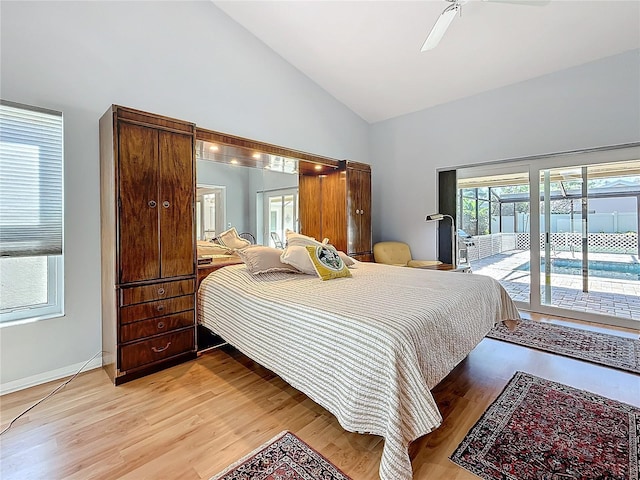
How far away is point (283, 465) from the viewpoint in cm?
150

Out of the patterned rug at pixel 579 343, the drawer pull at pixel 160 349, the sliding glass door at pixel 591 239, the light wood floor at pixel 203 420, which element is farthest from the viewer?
the sliding glass door at pixel 591 239

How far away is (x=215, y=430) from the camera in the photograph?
177 cm

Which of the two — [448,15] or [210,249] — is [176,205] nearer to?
[210,249]

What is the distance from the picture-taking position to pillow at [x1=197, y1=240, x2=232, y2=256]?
10.1 feet

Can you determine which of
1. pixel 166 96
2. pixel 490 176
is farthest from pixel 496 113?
pixel 166 96

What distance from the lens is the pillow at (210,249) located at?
3073 mm

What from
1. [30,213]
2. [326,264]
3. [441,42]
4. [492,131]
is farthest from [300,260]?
[492,131]

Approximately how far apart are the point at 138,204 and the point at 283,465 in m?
2.01

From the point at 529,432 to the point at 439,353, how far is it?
69cm

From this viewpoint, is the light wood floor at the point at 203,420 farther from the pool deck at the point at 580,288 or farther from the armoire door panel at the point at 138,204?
the pool deck at the point at 580,288

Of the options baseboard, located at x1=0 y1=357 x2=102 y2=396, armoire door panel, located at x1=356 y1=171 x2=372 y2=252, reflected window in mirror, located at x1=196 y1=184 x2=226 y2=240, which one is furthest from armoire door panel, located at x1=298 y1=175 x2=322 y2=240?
baseboard, located at x1=0 y1=357 x2=102 y2=396

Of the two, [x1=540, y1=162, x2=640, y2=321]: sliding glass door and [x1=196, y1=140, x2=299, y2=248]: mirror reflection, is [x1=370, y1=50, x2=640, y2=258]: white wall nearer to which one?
[x1=540, y1=162, x2=640, y2=321]: sliding glass door

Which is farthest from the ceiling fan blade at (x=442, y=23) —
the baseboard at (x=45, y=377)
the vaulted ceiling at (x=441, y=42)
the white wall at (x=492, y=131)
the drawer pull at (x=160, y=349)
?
the baseboard at (x=45, y=377)

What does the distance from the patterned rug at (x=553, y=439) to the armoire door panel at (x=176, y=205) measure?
2309 millimetres
